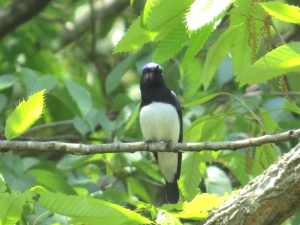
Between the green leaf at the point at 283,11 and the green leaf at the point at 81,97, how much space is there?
1905 mm

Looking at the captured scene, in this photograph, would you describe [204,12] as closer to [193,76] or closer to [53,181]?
[53,181]

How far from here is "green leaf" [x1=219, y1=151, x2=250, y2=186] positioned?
3607 mm

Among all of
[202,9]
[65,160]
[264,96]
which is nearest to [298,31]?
[264,96]

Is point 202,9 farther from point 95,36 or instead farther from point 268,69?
point 95,36

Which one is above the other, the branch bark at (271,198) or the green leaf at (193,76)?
the branch bark at (271,198)

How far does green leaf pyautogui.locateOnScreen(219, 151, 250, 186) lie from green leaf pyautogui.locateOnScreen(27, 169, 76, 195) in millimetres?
1384

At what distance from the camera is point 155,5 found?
7.49 feet

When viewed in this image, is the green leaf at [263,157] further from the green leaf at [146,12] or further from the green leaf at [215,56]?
the green leaf at [146,12]

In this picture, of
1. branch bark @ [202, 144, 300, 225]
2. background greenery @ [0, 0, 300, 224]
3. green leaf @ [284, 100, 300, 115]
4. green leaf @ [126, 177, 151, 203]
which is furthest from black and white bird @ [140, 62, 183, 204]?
branch bark @ [202, 144, 300, 225]

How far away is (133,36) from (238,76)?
0.83 meters

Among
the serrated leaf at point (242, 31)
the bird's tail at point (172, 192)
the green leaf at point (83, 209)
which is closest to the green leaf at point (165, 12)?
the serrated leaf at point (242, 31)

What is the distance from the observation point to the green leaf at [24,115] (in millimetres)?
2199

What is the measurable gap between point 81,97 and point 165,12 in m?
1.54

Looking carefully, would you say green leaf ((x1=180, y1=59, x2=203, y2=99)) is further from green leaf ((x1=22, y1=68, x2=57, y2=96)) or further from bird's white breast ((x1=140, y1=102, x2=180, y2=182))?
green leaf ((x1=22, y1=68, x2=57, y2=96))
